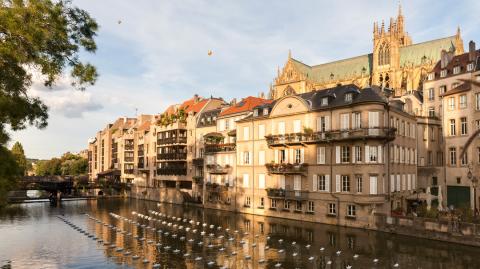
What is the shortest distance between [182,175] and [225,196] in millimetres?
20658

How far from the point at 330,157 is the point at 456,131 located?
72.2ft

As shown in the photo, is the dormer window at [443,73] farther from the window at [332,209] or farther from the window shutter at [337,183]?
the window at [332,209]

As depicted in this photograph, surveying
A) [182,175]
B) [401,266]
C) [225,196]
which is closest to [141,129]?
[182,175]

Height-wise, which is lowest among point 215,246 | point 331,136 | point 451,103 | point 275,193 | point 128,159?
point 215,246

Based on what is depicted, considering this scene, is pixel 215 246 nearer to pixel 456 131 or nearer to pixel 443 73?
pixel 456 131

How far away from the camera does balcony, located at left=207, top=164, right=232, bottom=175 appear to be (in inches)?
2682

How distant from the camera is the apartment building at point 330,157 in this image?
4784 centimetres

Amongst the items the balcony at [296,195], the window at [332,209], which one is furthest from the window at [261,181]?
the window at [332,209]

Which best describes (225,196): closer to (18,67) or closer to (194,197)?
(194,197)

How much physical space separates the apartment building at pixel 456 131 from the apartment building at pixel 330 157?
6.48 m

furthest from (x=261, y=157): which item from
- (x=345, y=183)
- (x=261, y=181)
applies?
(x=345, y=183)

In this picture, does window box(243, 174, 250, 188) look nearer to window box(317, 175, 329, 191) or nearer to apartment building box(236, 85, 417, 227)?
apartment building box(236, 85, 417, 227)

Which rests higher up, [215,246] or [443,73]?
[443,73]

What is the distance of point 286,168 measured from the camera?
182 ft
